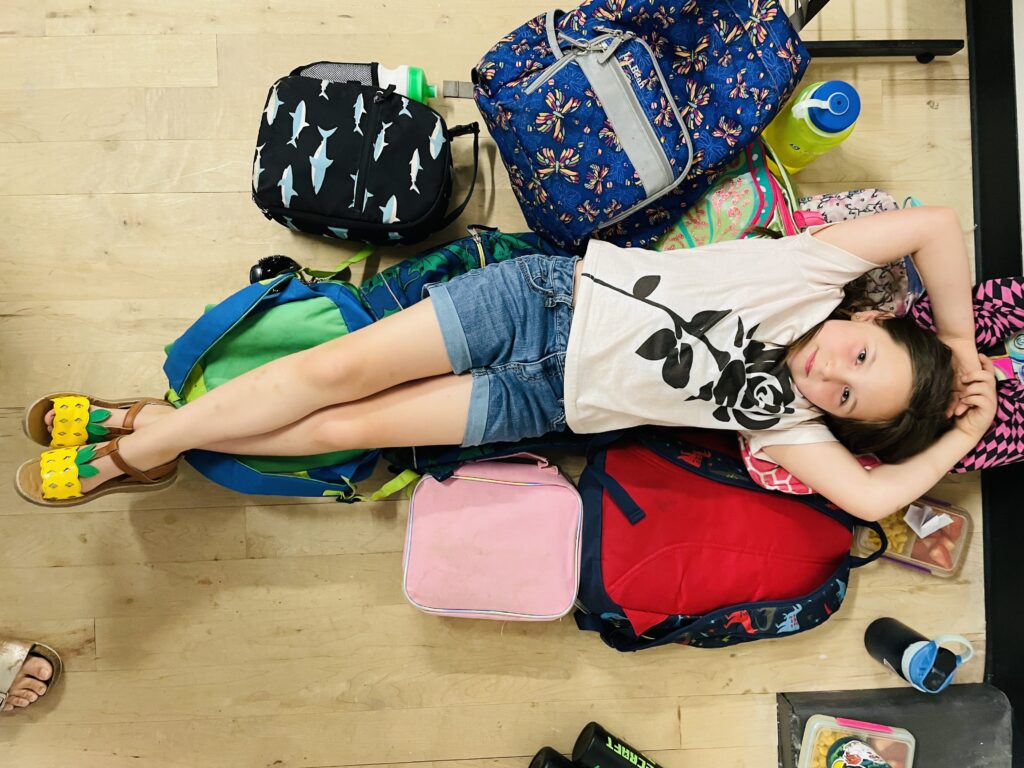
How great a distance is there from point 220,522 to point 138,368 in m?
0.38

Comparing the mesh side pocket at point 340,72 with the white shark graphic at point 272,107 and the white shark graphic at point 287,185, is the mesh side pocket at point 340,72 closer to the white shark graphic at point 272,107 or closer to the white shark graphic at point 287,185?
the white shark graphic at point 272,107

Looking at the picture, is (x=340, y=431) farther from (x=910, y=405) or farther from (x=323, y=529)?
(x=910, y=405)

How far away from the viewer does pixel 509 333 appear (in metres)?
1.19

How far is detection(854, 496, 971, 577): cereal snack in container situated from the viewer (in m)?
1.50

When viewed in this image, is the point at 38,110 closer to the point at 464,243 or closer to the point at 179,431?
the point at 179,431

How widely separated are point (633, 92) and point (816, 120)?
1.34ft

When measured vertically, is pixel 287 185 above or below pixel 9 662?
above

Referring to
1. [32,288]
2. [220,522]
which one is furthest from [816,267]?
[32,288]

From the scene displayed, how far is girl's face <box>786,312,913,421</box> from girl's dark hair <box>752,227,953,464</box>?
16 millimetres

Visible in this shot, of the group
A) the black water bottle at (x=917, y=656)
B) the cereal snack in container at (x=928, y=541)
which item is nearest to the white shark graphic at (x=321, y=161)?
the cereal snack in container at (x=928, y=541)

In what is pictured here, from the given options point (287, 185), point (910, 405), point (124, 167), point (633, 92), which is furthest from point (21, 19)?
point (910, 405)

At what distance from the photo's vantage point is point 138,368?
4.72 feet

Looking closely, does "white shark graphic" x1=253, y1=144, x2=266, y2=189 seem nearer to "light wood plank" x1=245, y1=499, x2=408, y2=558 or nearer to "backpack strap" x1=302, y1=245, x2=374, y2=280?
"backpack strap" x1=302, y1=245, x2=374, y2=280

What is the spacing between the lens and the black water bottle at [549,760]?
144 cm
